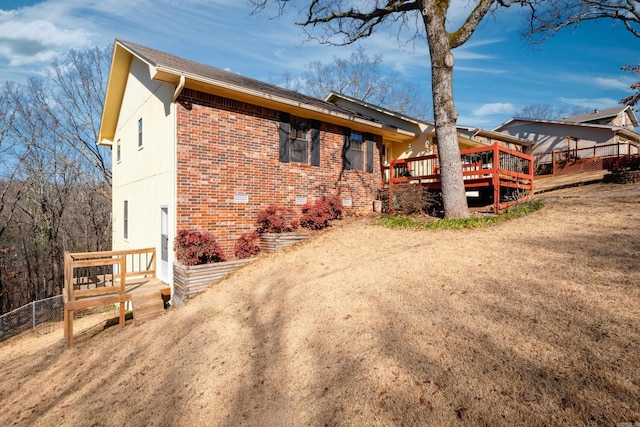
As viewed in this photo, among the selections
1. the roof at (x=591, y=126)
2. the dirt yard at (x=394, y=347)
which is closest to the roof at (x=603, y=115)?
the roof at (x=591, y=126)

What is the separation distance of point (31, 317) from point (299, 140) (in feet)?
48.5

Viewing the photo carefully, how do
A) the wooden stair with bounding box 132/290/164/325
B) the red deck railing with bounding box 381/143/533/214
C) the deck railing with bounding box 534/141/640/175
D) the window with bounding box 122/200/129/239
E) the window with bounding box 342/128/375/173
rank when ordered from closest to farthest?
1. the wooden stair with bounding box 132/290/164/325
2. the red deck railing with bounding box 381/143/533/214
3. the window with bounding box 342/128/375/173
4. the window with bounding box 122/200/129/239
5. the deck railing with bounding box 534/141/640/175

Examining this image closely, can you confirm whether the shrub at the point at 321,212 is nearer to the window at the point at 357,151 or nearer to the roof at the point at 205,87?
the window at the point at 357,151

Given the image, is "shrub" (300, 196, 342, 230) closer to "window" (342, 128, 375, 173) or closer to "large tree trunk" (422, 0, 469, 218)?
"window" (342, 128, 375, 173)

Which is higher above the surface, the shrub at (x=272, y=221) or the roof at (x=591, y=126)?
the roof at (x=591, y=126)

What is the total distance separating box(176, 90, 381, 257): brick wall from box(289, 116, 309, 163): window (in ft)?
Result: 1.05

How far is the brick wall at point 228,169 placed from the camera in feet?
27.0

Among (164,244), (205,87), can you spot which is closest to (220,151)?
(205,87)

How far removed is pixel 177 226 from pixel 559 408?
7890mm

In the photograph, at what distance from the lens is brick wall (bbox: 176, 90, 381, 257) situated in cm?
823

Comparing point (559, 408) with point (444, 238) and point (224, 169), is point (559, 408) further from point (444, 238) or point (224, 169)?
point (224, 169)

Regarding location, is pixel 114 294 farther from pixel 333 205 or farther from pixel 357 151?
pixel 357 151

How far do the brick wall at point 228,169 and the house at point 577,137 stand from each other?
21671mm

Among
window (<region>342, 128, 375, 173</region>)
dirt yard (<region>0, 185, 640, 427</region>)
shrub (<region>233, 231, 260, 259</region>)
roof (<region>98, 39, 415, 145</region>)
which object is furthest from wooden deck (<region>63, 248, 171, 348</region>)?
window (<region>342, 128, 375, 173</region>)
